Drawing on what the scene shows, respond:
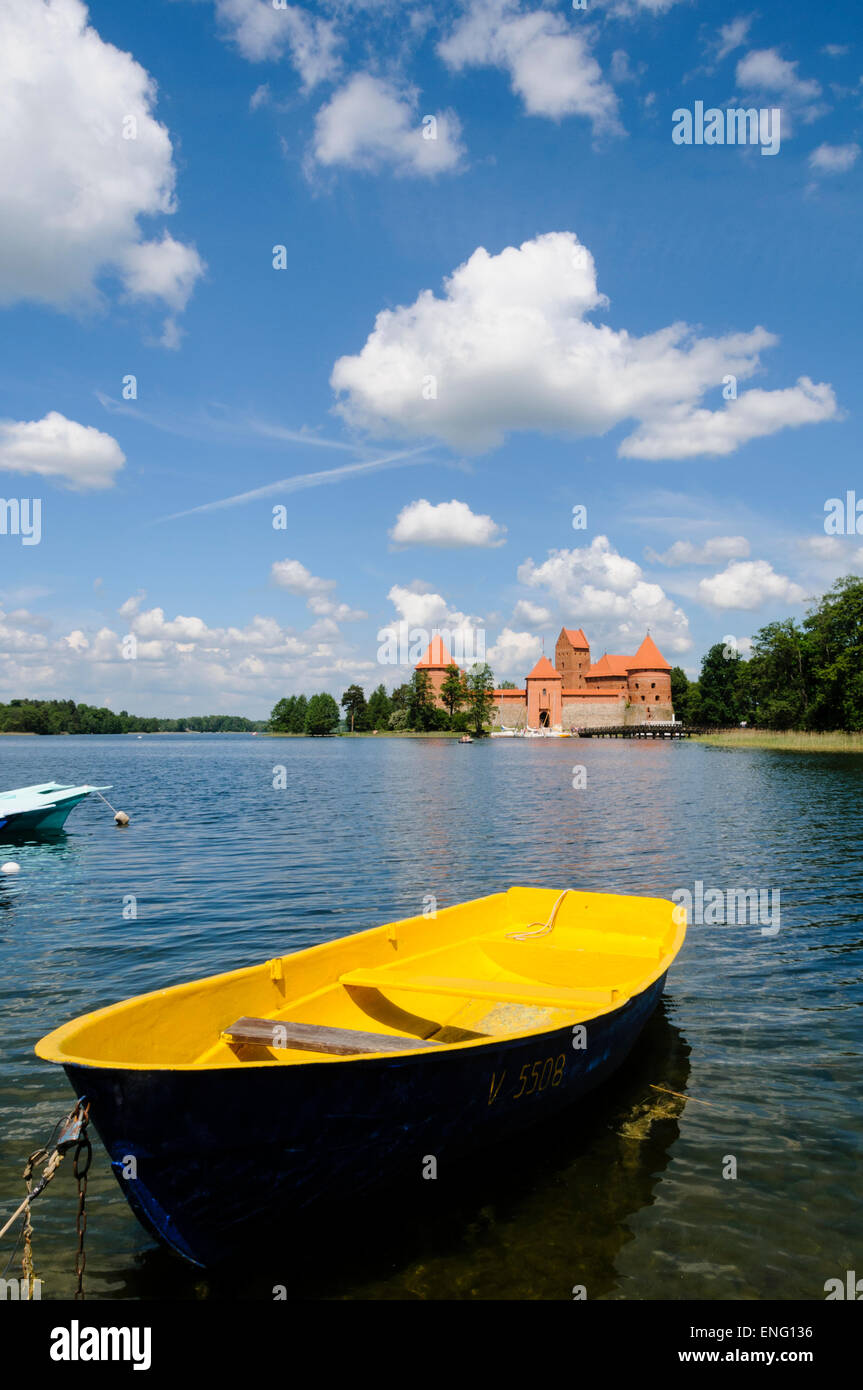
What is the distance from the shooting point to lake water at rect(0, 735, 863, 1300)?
4.95 meters

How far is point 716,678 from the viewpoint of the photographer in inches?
5000

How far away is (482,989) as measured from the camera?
22.4 feet

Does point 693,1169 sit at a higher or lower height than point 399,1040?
lower

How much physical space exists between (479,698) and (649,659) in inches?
1232

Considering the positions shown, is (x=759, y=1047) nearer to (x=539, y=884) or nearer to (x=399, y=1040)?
(x=399, y=1040)

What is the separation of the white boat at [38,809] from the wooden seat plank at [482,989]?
760 inches

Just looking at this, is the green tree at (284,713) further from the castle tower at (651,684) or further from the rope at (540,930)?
the rope at (540,930)

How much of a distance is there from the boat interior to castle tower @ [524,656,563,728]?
139997 mm

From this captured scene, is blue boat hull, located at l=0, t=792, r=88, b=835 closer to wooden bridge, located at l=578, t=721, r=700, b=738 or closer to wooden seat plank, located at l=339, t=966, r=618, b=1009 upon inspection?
wooden seat plank, located at l=339, t=966, r=618, b=1009

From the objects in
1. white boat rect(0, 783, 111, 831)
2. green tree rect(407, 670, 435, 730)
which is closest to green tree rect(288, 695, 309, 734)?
green tree rect(407, 670, 435, 730)

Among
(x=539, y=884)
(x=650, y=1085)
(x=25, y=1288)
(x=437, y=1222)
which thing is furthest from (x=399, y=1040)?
(x=539, y=884)
